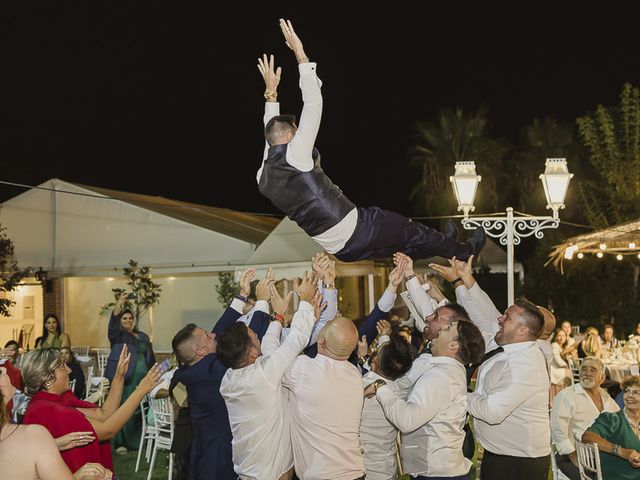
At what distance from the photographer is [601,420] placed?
5.09 metres

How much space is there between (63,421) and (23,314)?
1568 centimetres

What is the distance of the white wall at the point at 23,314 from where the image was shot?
57.5ft

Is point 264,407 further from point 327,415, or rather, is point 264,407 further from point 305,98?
point 305,98

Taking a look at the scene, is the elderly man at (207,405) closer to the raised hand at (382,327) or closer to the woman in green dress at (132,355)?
the raised hand at (382,327)

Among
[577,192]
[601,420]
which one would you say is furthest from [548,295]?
[601,420]

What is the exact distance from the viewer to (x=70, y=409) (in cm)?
339

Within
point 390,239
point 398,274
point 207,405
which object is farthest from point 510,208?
point 207,405

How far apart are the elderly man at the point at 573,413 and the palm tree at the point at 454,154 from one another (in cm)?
2192

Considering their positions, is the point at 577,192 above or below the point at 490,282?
above

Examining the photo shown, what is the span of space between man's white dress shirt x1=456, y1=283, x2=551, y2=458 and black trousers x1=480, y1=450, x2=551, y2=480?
3 centimetres

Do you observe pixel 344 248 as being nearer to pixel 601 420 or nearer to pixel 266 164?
pixel 266 164

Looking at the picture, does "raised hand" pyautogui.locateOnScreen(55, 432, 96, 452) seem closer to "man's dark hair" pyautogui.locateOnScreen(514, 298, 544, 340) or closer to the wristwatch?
the wristwatch

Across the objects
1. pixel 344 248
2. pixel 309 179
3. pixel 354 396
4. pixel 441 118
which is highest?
pixel 441 118

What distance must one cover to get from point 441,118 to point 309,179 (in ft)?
83.1
